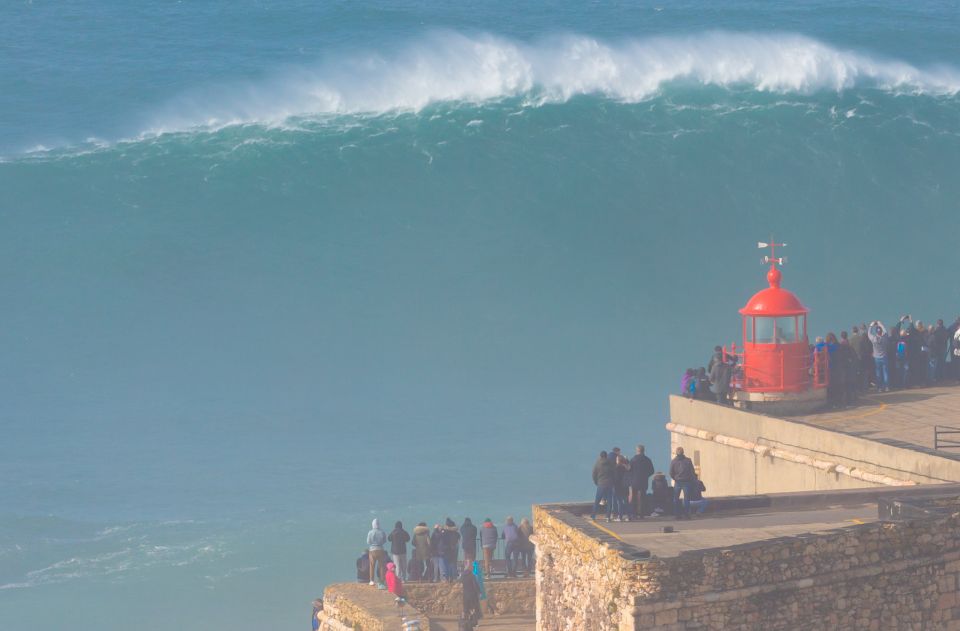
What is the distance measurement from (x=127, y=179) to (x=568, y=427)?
16.9 m

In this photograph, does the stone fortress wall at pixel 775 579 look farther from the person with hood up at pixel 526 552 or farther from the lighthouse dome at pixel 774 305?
the person with hood up at pixel 526 552

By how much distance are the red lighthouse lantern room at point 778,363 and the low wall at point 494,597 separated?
3.59 m

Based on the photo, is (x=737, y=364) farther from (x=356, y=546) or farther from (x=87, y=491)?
(x=87, y=491)

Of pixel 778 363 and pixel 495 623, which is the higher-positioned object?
pixel 778 363

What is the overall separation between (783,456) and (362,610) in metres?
5.12

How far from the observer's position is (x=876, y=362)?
2164 centimetres

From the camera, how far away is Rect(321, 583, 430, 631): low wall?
17875 mm

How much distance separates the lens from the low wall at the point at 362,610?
17.9 meters

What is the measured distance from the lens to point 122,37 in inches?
2116

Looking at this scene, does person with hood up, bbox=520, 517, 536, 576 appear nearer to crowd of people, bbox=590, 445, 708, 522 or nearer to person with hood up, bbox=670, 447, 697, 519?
person with hood up, bbox=670, 447, 697, 519

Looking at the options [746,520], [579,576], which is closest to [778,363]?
[746,520]

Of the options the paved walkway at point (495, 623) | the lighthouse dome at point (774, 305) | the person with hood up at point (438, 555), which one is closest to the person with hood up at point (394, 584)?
the paved walkway at point (495, 623)

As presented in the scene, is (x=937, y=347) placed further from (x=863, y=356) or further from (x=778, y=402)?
(x=778, y=402)

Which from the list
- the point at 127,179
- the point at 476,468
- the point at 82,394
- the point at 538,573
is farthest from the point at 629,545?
the point at 127,179
